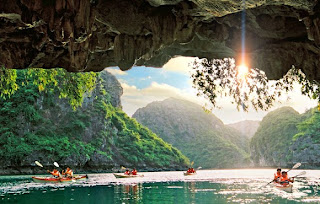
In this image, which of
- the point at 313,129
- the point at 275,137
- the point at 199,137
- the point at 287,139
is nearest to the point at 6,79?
the point at 313,129

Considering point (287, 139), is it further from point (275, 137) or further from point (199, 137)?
point (199, 137)

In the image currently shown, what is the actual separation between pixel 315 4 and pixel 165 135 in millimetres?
171898

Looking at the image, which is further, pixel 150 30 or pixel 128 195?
pixel 128 195

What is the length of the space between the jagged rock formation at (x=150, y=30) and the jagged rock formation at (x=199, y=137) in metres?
140

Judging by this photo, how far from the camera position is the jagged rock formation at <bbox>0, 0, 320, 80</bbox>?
7.34 m

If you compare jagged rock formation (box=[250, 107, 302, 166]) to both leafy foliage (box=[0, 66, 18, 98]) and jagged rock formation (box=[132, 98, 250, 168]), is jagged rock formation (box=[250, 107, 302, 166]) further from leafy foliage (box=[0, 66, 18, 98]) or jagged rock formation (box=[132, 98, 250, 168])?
leafy foliage (box=[0, 66, 18, 98])

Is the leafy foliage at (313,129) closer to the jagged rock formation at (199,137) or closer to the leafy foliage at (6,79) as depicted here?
the jagged rock formation at (199,137)

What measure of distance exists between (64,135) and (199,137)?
386 ft

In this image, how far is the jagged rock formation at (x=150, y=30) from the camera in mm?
7340

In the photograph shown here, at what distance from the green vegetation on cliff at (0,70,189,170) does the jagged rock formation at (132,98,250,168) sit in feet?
224

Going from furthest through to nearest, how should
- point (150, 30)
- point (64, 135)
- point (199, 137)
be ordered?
point (199, 137) < point (64, 135) < point (150, 30)

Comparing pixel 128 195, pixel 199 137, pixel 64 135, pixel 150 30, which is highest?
pixel 199 137

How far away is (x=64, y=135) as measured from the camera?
66.4m

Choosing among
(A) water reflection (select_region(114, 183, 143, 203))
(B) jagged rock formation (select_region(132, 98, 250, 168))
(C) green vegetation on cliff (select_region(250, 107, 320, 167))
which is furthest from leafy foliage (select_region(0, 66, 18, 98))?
(B) jagged rock formation (select_region(132, 98, 250, 168))
